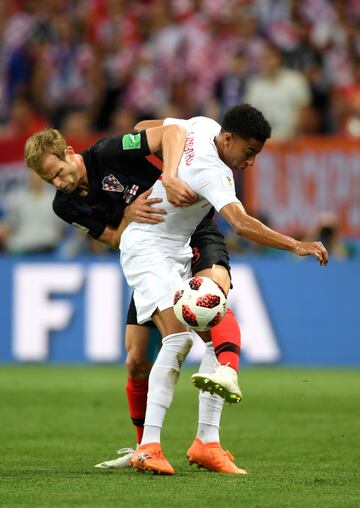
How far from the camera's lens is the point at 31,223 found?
48.0 feet

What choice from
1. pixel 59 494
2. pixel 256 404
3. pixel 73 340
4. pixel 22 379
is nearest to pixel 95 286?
pixel 73 340

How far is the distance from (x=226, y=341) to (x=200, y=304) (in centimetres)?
Result: 40

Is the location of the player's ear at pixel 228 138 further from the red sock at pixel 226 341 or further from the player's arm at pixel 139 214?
the red sock at pixel 226 341

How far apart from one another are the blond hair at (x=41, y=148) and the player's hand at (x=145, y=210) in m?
0.50

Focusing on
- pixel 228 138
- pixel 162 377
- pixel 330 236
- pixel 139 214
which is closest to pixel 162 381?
pixel 162 377

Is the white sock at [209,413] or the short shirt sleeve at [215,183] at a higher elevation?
the short shirt sleeve at [215,183]

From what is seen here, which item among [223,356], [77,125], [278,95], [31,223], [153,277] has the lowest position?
[223,356]

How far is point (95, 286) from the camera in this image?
1352cm

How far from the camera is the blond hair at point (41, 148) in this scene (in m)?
6.73

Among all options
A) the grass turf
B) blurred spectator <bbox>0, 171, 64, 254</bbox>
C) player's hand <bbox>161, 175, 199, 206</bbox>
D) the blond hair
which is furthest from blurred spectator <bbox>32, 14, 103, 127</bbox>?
player's hand <bbox>161, 175, 199, 206</bbox>

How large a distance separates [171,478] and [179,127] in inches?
76.5

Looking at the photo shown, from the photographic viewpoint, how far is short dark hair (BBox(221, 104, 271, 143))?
249 inches

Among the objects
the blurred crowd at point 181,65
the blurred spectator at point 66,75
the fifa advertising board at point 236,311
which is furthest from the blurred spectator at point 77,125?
the fifa advertising board at point 236,311

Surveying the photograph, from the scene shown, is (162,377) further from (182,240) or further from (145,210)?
(145,210)
